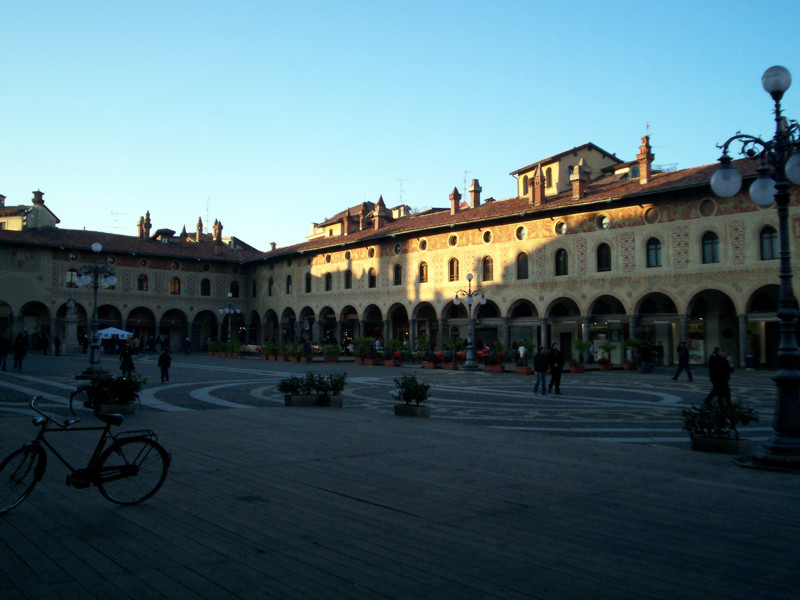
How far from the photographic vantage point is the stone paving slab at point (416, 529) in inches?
151

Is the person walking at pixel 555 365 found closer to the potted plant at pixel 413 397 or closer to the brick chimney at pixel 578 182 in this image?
the potted plant at pixel 413 397

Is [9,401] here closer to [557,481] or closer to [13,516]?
[13,516]

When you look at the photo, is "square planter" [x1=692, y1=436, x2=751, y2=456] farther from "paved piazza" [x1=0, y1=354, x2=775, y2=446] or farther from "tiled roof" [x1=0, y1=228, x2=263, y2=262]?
"tiled roof" [x1=0, y1=228, x2=263, y2=262]

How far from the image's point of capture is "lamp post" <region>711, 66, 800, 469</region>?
7758 millimetres

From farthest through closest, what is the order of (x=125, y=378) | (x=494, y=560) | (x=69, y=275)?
1. (x=69, y=275)
2. (x=125, y=378)
3. (x=494, y=560)

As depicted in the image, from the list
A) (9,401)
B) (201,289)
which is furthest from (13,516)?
(201,289)

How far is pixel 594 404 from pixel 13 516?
1284 cm

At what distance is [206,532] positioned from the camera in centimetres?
481

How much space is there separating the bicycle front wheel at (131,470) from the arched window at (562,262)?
32599 mm

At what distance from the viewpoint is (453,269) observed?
41.9 m

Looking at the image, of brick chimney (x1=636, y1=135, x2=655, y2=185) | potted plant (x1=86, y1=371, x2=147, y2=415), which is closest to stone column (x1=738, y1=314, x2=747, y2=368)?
brick chimney (x1=636, y1=135, x2=655, y2=185)

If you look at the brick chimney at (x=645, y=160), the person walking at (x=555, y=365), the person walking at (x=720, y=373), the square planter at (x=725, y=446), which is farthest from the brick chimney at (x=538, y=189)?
the square planter at (x=725, y=446)

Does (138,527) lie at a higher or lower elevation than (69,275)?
lower

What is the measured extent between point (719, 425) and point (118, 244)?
50.8 m
